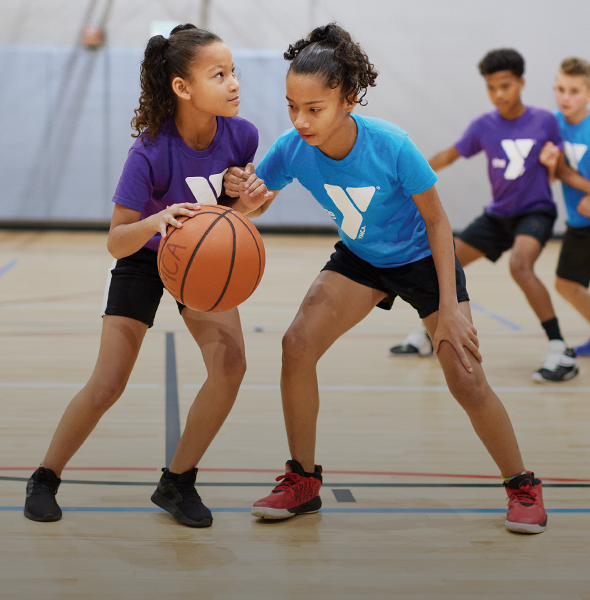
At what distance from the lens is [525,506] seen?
2.37m

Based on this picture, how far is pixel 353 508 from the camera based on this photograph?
2541mm

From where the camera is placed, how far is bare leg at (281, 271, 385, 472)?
2434 mm

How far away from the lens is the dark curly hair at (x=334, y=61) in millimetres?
2199

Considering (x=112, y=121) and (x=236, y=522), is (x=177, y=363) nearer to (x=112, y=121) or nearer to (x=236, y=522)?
(x=236, y=522)

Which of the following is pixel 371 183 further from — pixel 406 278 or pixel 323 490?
pixel 323 490

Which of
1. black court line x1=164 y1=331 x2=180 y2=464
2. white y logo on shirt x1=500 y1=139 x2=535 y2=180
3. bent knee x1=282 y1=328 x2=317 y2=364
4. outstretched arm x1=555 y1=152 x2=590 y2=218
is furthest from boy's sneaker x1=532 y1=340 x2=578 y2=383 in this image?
bent knee x1=282 y1=328 x2=317 y2=364

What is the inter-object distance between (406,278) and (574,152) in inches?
97.1

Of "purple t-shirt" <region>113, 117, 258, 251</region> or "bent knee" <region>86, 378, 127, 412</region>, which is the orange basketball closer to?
"purple t-shirt" <region>113, 117, 258, 251</region>

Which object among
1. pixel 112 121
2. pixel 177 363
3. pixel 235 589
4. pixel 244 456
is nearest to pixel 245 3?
pixel 112 121

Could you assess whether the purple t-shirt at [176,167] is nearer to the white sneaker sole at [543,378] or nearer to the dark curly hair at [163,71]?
the dark curly hair at [163,71]

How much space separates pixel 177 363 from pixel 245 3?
8.46 metres

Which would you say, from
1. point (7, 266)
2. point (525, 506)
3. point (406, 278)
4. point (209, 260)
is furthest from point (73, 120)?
point (525, 506)

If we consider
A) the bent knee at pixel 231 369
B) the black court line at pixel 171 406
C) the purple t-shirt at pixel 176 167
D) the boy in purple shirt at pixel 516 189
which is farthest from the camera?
the boy in purple shirt at pixel 516 189

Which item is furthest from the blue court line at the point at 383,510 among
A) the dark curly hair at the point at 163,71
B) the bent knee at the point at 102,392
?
the dark curly hair at the point at 163,71
